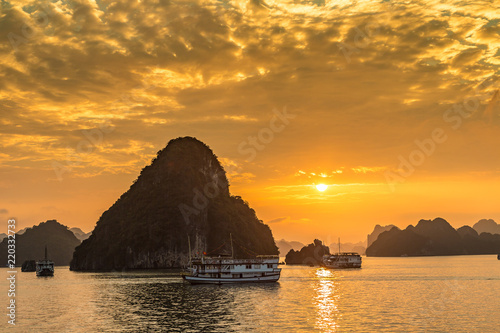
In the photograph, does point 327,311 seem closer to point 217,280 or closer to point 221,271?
point 221,271

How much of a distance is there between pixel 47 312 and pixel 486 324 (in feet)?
207

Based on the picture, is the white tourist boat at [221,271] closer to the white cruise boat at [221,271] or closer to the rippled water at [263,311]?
the white cruise boat at [221,271]

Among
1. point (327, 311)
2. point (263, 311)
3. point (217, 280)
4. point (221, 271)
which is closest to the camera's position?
point (263, 311)

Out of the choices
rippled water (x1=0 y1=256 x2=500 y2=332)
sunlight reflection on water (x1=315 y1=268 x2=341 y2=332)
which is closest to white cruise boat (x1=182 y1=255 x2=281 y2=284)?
rippled water (x1=0 y1=256 x2=500 y2=332)

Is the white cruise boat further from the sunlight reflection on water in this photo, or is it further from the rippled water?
the sunlight reflection on water

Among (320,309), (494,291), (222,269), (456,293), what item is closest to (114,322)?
(320,309)

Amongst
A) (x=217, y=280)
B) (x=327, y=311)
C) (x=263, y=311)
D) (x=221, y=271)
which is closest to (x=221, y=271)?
(x=221, y=271)

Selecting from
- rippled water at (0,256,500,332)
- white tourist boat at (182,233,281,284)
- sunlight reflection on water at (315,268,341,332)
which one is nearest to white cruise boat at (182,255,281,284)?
white tourist boat at (182,233,281,284)

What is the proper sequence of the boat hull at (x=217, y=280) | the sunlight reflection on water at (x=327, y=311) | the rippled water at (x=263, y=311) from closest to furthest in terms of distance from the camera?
the rippled water at (x=263, y=311) → the sunlight reflection on water at (x=327, y=311) → the boat hull at (x=217, y=280)

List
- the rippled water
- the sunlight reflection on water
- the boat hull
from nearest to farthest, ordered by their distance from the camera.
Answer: the rippled water
the sunlight reflection on water
the boat hull

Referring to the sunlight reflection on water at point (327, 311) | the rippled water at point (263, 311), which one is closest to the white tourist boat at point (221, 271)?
the rippled water at point (263, 311)

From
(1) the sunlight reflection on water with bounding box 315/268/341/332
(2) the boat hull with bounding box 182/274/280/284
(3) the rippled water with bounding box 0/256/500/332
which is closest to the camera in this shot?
(3) the rippled water with bounding box 0/256/500/332

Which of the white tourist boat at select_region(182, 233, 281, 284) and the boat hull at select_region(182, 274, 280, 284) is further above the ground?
the white tourist boat at select_region(182, 233, 281, 284)

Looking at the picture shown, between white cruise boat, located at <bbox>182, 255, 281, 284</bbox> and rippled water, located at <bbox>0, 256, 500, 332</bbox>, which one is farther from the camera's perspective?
white cruise boat, located at <bbox>182, 255, 281, 284</bbox>
